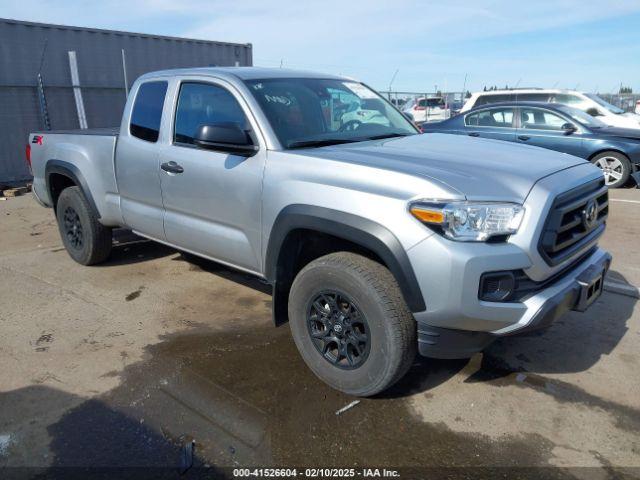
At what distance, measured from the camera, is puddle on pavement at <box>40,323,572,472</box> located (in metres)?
2.53

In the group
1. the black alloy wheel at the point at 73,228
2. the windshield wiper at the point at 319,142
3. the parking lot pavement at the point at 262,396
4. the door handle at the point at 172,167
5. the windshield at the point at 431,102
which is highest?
the windshield wiper at the point at 319,142

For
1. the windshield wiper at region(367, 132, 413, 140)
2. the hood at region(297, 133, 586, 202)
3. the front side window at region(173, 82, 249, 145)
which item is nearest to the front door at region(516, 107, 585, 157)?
the windshield wiper at region(367, 132, 413, 140)

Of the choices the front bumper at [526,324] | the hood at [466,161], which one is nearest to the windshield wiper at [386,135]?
the hood at [466,161]

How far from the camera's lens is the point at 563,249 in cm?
274

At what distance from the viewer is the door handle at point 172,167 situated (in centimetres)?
378

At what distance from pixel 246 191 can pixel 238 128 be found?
0.39 m

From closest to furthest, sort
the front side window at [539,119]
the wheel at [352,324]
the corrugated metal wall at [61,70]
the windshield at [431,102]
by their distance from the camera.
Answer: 1. the wheel at [352,324]
2. the front side window at [539,119]
3. the corrugated metal wall at [61,70]
4. the windshield at [431,102]

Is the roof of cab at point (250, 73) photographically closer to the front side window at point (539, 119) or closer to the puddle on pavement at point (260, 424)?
the puddle on pavement at point (260, 424)

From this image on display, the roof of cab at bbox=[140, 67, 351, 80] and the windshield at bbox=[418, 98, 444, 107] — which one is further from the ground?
the roof of cab at bbox=[140, 67, 351, 80]

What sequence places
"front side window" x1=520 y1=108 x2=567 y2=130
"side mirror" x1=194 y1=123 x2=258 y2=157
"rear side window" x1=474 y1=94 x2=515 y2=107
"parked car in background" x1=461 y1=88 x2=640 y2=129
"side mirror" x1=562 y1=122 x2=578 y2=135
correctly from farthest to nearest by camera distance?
"rear side window" x1=474 y1=94 x2=515 y2=107 → "parked car in background" x1=461 y1=88 x2=640 y2=129 → "front side window" x1=520 y1=108 x2=567 y2=130 → "side mirror" x1=562 y1=122 x2=578 y2=135 → "side mirror" x1=194 y1=123 x2=258 y2=157

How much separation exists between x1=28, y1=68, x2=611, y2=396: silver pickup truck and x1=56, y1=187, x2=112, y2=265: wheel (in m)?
0.87

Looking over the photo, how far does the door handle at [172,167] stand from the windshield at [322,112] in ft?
2.63

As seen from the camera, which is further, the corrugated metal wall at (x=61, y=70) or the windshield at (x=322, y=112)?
the corrugated metal wall at (x=61, y=70)

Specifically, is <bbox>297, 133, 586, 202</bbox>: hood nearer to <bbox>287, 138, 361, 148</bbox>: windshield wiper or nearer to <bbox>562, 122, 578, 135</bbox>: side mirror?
<bbox>287, 138, 361, 148</bbox>: windshield wiper
